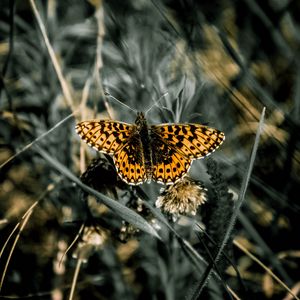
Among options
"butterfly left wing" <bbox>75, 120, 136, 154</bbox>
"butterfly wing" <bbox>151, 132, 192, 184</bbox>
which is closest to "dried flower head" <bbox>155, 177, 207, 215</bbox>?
"butterfly wing" <bbox>151, 132, 192, 184</bbox>

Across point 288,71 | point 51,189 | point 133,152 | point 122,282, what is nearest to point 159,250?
point 122,282

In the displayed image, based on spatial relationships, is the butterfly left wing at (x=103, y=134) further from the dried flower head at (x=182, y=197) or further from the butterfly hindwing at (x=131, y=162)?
the dried flower head at (x=182, y=197)

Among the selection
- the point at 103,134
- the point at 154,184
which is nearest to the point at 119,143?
the point at 103,134

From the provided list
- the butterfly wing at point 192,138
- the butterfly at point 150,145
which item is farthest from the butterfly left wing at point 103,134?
the butterfly wing at point 192,138

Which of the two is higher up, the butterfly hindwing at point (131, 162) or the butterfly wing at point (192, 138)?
the butterfly wing at point (192, 138)

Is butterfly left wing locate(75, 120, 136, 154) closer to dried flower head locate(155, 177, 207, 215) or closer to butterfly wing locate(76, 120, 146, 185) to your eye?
butterfly wing locate(76, 120, 146, 185)

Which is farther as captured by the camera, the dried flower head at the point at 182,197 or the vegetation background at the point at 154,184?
the vegetation background at the point at 154,184

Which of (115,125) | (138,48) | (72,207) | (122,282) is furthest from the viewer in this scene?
(138,48)

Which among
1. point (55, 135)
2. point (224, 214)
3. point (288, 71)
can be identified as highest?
point (288, 71)

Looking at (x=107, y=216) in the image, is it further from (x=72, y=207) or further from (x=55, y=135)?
(x=55, y=135)
